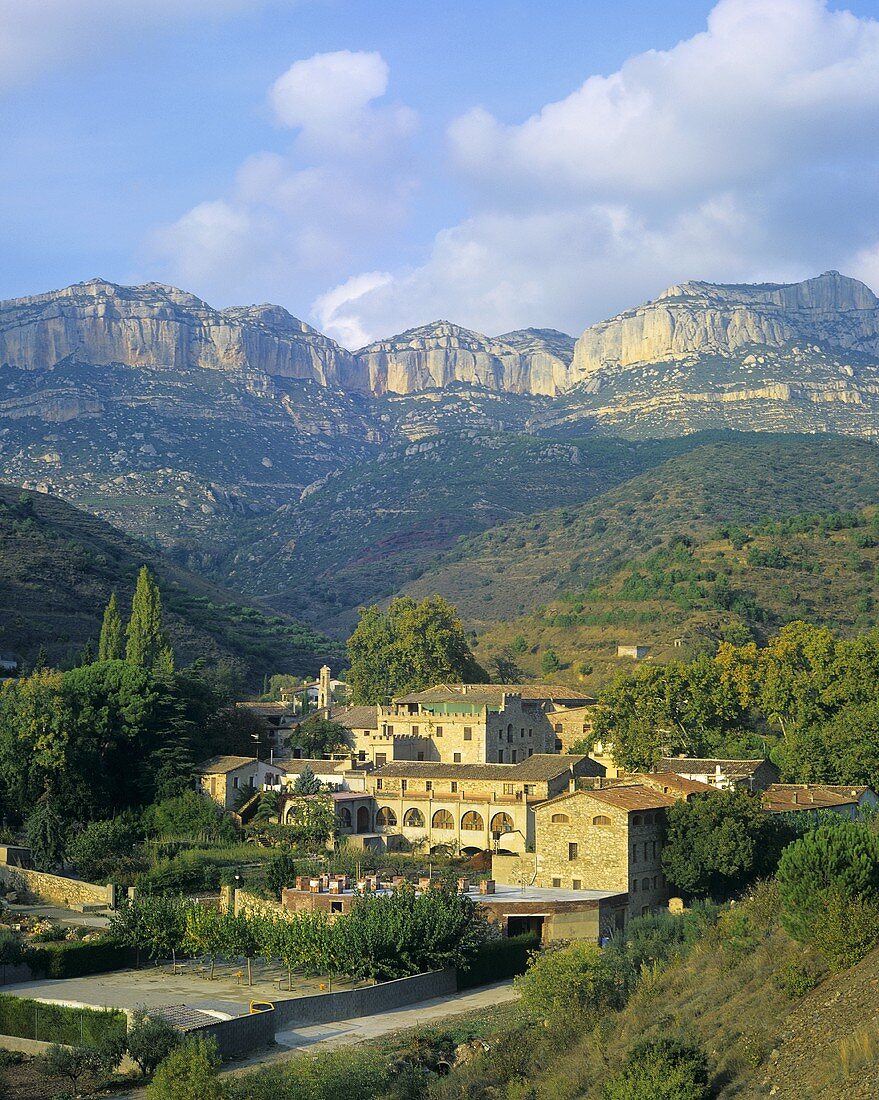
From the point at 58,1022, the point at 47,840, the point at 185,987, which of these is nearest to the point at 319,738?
the point at 47,840

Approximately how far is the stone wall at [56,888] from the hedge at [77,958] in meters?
6.07

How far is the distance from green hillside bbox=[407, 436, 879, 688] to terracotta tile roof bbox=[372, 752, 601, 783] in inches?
1267

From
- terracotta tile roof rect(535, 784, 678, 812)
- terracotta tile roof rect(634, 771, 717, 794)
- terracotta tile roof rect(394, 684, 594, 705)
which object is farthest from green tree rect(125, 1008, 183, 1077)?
terracotta tile roof rect(394, 684, 594, 705)

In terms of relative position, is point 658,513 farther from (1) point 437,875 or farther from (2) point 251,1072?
(2) point 251,1072

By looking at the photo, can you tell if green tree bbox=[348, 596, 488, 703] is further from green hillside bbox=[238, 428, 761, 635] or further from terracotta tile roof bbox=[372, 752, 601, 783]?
green hillside bbox=[238, 428, 761, 635]

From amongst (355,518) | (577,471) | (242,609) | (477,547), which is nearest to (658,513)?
(477,547)

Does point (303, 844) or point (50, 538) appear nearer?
point (303, 844)

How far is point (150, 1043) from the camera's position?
3108 centimetres

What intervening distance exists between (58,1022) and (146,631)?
141ft

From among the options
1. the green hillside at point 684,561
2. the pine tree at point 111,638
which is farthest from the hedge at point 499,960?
the green hillside at point 684,561

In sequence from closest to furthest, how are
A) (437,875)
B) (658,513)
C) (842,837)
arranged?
(842,837) → (437,875) → (658,513)

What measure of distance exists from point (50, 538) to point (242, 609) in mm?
20628

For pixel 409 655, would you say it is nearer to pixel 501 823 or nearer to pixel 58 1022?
pixel 501 823

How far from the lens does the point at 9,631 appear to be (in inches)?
3563
